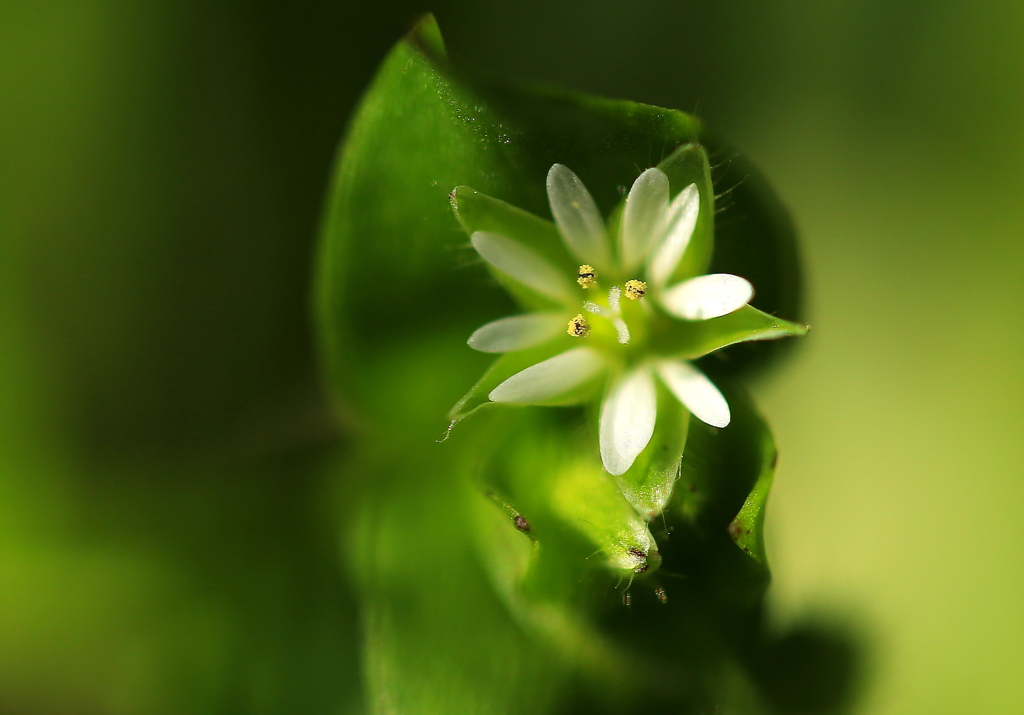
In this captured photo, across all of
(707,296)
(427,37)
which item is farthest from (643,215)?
(427,37)

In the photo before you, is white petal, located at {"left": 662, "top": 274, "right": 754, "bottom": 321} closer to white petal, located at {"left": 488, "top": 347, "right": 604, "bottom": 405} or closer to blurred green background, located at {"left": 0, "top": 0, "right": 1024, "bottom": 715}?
white petal, located at {"left": 488, "top": 347, "right": 604, "bottom": 405}

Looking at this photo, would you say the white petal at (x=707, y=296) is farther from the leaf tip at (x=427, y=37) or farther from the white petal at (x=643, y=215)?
the leaf tip at (x=427, y=37)

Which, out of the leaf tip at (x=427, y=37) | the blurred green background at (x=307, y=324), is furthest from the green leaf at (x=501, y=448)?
the blurred green background at (x=307, y=324)

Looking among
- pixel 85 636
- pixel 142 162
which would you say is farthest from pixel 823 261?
pixel 85 636

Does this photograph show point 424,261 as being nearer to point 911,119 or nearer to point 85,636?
point 911,119

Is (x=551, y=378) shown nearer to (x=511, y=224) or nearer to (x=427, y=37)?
(x=511, y=224)

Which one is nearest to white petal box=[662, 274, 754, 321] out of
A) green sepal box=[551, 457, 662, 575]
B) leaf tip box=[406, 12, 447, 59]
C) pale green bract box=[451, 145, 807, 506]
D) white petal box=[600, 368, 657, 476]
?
pale green bract box=[451, 145, 807, 506]
